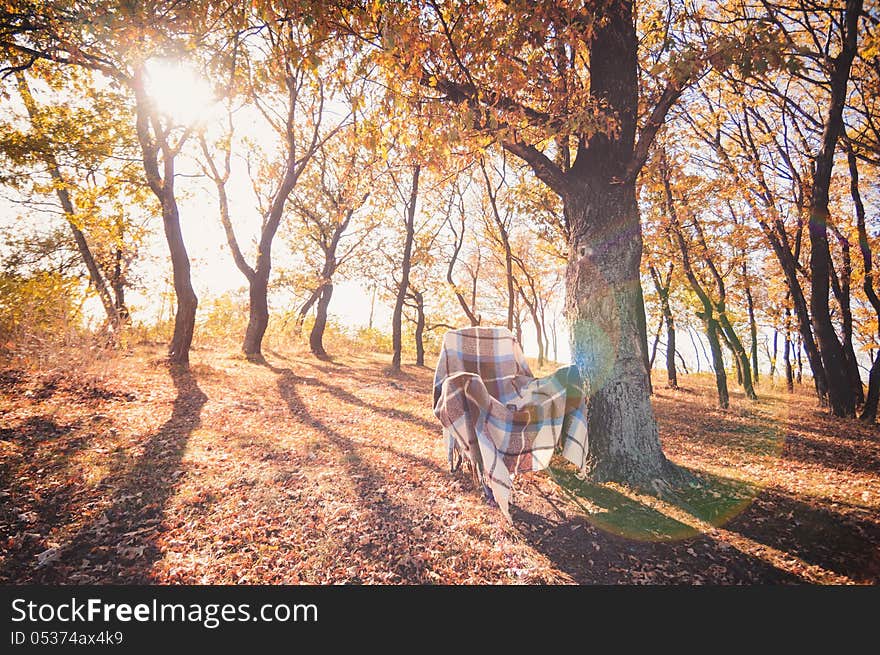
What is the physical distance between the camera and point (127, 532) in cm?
279

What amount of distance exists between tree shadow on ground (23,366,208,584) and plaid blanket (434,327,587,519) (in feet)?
8.03

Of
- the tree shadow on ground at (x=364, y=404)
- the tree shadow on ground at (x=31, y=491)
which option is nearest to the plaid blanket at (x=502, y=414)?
the tree shadow on ground at (x=364, y=404)

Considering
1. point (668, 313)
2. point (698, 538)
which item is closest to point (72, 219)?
point (698, 538)

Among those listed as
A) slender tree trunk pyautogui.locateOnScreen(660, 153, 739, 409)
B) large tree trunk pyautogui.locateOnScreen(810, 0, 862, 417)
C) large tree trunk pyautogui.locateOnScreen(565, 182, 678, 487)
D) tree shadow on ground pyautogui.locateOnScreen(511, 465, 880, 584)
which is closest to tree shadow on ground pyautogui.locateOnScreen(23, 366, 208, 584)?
tree shadow on ground pyautogui.locateOnScreen(511, 465, 880, 584)

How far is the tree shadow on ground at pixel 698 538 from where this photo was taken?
2676 millimetres

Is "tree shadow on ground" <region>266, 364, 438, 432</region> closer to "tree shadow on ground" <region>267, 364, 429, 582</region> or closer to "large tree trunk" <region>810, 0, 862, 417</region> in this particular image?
"tree shadow on ground" <region>267, 364, 429, 582</region>

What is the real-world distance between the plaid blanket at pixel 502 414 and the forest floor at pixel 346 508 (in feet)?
1.94

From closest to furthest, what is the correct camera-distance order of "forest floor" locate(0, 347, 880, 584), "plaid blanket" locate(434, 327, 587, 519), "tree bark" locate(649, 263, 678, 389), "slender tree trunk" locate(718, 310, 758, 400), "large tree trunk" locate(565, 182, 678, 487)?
1. "forest floor" locate(0, 347, 880, 584)
2. "plaid blanket" locate(434, 327, 587, 519)
3. "large tree trunk" locate(565, 182, 678, 487)
4. "slender tree trunk" locate(718, 310, 758, 400)
5. "tree bark" locate(649, 263, 678, 389)

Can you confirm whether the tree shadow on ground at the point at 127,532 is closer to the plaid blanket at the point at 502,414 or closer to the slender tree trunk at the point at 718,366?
the plaid blanket at the point at 502,414

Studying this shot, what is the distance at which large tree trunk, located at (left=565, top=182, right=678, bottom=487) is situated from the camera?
13.2ft

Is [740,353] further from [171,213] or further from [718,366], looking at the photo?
[171,213]

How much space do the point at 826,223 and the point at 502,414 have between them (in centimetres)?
883

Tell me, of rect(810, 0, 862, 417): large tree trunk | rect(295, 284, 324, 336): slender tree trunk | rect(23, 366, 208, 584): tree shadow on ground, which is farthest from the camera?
rect(295, 284, 324, 336): slender tree trunk

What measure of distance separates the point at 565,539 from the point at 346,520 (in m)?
1.98
